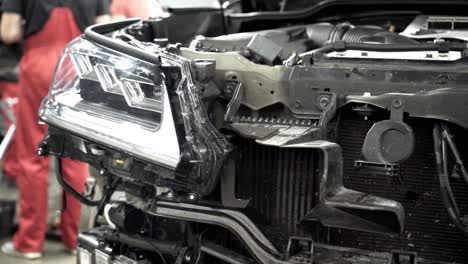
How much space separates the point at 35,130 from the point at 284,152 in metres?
2.36

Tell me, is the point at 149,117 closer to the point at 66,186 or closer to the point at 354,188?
the point at 66,186

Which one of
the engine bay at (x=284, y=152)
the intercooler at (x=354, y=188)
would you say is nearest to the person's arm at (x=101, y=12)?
the engine bay at (x=284, y=152)

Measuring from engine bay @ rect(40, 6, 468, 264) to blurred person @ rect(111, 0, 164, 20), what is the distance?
258 centimetres

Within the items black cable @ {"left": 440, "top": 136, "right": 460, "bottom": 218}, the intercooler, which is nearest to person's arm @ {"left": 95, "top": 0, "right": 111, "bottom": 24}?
the intercooler

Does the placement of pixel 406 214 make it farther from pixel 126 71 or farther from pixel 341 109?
pixel 126 71

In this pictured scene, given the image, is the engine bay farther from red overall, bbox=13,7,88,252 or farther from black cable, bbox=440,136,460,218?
red overall, bbox=13,7,88,252

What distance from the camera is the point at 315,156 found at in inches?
89.0

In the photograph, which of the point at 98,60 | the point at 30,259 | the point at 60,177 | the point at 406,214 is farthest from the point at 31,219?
the point at 406,214

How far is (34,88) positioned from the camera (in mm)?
4164

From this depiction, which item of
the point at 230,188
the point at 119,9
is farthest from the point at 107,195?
the point at 119,9

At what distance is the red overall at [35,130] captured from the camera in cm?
417

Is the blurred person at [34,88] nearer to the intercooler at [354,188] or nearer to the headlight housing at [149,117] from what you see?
the headlight housing at [149,117]

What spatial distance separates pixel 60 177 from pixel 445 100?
155 cm

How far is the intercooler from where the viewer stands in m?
2.17
